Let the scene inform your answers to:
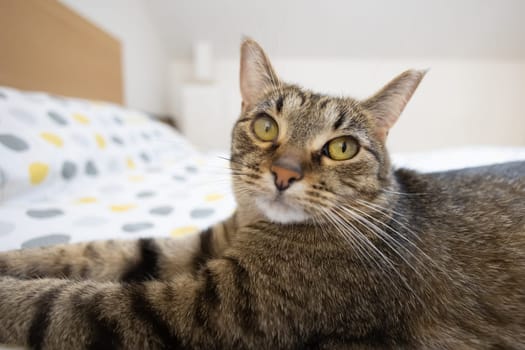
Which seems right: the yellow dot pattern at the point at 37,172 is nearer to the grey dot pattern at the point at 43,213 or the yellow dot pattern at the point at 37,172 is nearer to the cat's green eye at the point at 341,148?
the grey dot pattern at the point at 43,213

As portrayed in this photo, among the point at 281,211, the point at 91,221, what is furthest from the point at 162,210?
the point at 281,211

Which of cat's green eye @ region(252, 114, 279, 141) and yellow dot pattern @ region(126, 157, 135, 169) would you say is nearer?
cat's green eye @ region(252, 114, 279, 141)

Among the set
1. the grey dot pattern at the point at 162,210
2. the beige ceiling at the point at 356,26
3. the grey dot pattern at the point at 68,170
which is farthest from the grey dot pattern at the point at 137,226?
the beige ceiling at the point at 356,26

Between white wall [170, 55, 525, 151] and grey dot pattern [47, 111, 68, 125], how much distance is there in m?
2.23

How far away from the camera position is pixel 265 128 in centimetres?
83

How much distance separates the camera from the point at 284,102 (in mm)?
853

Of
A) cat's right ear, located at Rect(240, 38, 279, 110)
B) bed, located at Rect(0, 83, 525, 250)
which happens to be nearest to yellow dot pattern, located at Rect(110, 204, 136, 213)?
bed, located at Rect(0, 83, 525, 250)

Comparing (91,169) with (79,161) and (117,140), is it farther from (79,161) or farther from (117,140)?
(117,140)

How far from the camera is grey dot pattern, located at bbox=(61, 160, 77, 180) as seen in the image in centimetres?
136

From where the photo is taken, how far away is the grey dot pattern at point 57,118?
1485mm

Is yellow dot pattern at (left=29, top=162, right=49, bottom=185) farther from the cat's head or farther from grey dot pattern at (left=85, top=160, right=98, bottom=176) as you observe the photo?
the cat's head

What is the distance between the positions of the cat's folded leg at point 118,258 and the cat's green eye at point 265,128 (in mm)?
294

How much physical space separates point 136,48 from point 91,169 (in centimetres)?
237

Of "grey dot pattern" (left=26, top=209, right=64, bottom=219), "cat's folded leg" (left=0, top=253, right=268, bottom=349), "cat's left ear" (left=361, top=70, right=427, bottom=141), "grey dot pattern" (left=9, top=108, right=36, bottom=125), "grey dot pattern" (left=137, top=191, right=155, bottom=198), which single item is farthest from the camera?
"grey dot pattern" (left=137, top=191, right=155, bottom=198)
